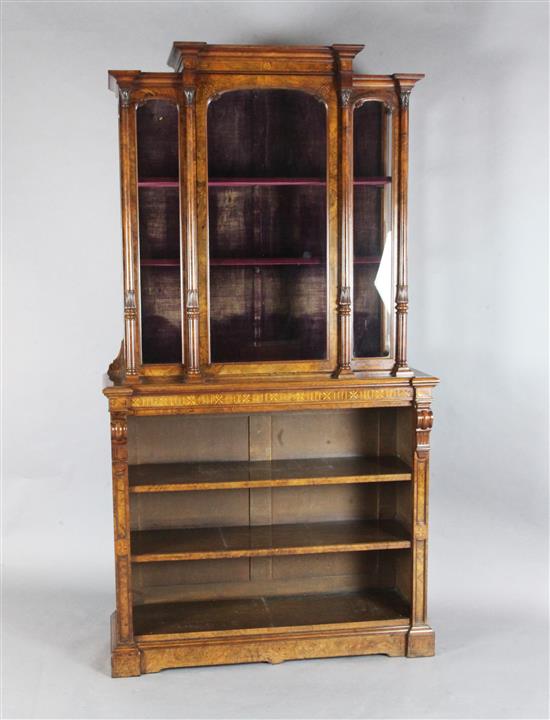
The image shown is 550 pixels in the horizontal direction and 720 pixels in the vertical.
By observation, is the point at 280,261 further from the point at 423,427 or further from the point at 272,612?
the point at 272,612

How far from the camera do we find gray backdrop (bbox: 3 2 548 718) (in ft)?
16.9

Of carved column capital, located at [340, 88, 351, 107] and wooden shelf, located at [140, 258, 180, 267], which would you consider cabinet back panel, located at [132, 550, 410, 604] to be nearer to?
wooden shelf, located at [140, 258, 180, 267]

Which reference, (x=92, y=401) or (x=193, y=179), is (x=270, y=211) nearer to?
(x=193, y=179)

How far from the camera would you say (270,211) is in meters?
4.34

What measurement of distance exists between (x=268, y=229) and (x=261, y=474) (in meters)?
1.05

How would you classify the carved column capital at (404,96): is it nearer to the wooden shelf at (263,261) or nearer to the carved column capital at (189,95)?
the wooden shelf at (263,261)

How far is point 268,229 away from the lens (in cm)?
436

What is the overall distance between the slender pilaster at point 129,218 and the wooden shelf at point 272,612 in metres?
1.09

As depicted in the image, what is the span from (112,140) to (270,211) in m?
1.29

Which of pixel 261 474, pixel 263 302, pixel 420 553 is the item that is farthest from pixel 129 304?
pixel 420 553

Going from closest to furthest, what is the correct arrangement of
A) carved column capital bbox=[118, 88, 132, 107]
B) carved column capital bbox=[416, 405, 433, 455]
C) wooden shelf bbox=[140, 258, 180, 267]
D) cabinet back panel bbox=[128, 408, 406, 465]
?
carved column capital bbox=[118, 88, 132, 107]
wooden shelf bbox=[140, 258, 180, 267]
carved column capital bbox=[416, 405, 433, 455]
cabinet back panel bbox=[128, 408, 406, 465]

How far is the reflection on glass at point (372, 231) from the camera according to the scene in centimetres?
432

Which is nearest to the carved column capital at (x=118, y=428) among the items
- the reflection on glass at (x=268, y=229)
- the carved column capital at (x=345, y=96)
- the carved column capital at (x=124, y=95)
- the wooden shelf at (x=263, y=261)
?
the reflection on glass at (x=268, y=229)

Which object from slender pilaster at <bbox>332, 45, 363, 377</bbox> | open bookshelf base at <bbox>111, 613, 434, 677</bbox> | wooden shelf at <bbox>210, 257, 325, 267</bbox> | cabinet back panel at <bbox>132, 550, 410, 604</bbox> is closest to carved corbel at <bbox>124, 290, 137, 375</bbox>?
wooden shelf at <bbox>210, 257, 325, 267</bbox>
